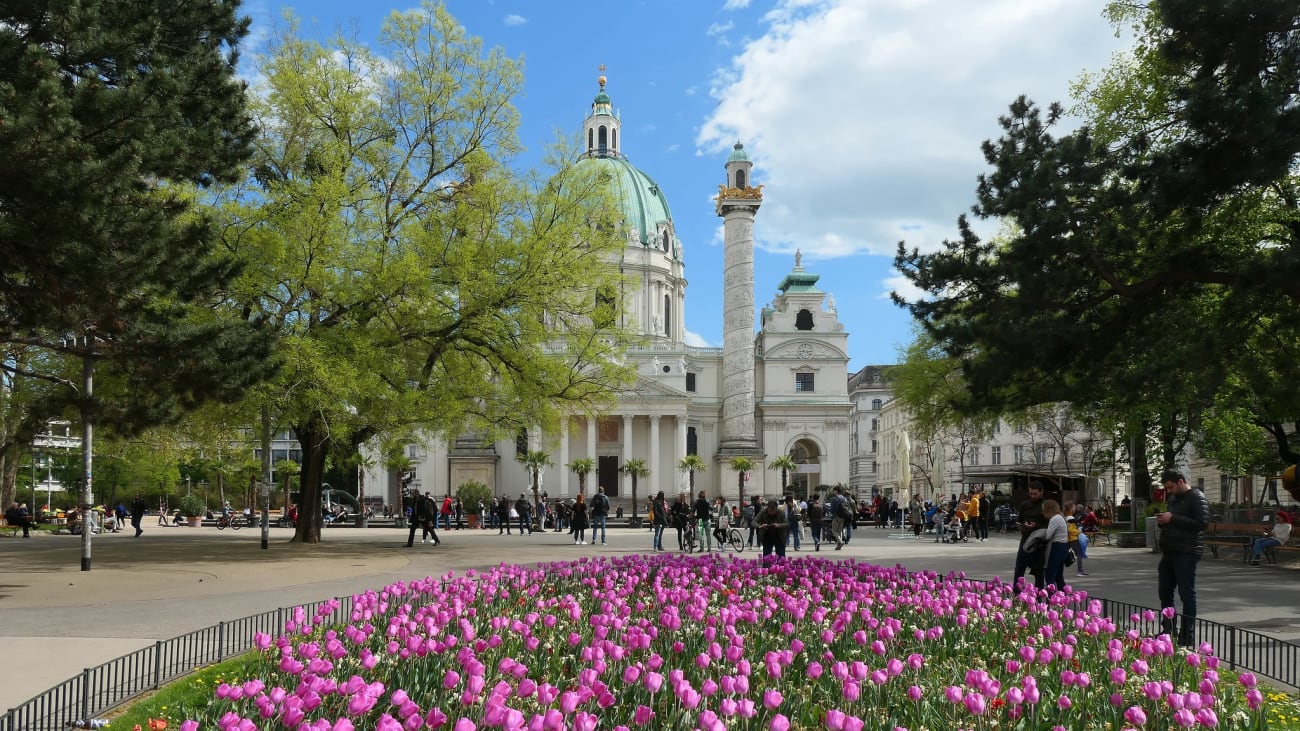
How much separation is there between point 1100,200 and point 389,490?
7513 cm

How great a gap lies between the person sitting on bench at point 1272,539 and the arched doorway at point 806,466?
62.0 m

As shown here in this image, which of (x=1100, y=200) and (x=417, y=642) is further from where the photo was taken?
(x=1100, y=200)

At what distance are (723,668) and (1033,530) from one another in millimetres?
8685

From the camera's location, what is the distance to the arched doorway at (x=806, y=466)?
86.5m

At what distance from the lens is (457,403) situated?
25.2 m

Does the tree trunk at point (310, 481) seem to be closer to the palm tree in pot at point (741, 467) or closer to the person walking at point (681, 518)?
the person walking at point (681, 518)

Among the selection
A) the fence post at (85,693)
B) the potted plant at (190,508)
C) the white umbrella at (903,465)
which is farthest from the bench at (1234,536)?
Answer: the potted plant at (190,508)

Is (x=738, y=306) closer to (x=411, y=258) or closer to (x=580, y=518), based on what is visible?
(x=580, y=518)

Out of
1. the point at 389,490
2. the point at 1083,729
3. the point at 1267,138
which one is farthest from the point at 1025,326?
the point at 389,490

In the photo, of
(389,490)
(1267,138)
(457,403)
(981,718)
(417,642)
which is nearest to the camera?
(981,718)

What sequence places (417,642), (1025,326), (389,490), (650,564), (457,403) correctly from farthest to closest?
(389,490), (457,403), (1025,326), (650,564), (417,642)

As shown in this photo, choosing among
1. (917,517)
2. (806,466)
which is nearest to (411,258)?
(917,517)

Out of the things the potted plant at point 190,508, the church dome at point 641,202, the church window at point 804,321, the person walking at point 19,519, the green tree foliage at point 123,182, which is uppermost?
the church dome at point 641,202

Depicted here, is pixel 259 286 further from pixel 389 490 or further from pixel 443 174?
pixel 389 490
